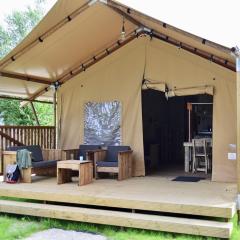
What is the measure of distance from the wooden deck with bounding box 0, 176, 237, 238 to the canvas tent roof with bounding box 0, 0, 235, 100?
7.31 ft

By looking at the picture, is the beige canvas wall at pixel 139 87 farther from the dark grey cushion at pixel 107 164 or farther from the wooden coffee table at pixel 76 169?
the wooden coffee table at pixel 76 169

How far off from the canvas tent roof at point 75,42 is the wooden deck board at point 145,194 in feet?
7.24

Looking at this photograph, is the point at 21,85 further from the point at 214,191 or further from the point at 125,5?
the point at 214,191

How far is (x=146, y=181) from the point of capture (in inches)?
288

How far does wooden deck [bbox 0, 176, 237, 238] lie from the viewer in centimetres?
490

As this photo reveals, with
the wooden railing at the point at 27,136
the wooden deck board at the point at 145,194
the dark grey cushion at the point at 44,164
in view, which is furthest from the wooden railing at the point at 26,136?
the wooden deck board at the point at 145,194

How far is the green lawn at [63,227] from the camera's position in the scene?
16.0 feet

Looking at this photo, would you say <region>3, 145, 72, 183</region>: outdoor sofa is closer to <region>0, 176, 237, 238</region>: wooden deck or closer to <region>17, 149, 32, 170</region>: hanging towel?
<region>17, 149, 32, 170</region>: hanging towel

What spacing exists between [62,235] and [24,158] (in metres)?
2.51

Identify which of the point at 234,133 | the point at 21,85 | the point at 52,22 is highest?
the point at 52,22

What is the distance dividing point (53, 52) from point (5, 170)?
104 inches

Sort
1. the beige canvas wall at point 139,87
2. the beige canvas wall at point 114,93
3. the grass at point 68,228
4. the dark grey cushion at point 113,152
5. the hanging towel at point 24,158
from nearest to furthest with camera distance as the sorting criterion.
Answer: the grass at point 68,228, the hanging towel at point 24,158, the beige canvas wall at point 139,87, the dark grey cushion at point 113,152, the beige canvas wall at point 114,93

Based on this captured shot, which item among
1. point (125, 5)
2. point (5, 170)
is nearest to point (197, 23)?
point (125, 5)

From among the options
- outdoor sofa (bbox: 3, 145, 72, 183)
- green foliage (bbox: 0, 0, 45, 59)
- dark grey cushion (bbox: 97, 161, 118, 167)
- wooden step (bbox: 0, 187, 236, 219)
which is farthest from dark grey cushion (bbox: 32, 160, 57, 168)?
green foliage (bbox: 0, 0, 45, 59)
